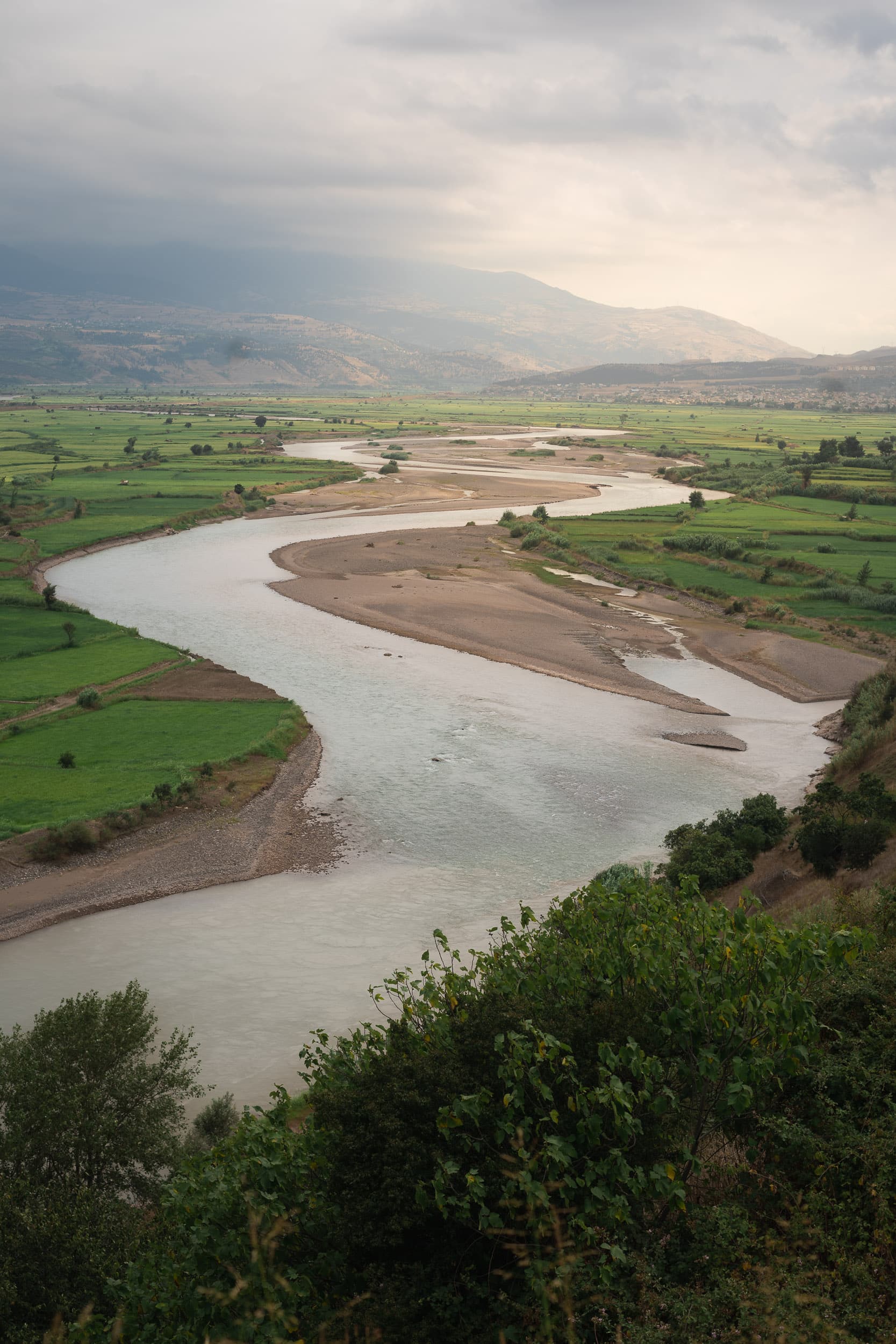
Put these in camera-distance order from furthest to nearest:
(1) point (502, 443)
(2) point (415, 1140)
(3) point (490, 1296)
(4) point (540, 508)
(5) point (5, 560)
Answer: (1) point (502, 443)
(4) point (540, 508)
(5) point (5, 560)
(2) point (415, 1140)
(3) point (490, 1296)

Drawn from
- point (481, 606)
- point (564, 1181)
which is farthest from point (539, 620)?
point (564, 1181)

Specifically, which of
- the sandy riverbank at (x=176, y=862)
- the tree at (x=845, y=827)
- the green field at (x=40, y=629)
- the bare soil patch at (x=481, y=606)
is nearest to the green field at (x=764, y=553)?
the bare soil patch at (x=481, y=606)

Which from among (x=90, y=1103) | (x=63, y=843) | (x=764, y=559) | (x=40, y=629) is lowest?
(x=63, y=843)

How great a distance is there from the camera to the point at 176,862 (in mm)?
29625

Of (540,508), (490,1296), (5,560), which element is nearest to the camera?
(490,1296)

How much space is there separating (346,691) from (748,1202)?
37.9m

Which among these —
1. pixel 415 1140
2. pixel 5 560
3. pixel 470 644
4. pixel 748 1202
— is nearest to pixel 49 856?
pixel 415 1140

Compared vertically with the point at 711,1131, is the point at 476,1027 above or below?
above

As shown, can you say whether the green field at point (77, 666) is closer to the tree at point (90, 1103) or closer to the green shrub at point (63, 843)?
the green shrub at point (63, 843)

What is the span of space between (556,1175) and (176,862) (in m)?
22.3

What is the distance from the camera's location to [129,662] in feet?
158

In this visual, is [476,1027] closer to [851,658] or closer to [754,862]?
[754,862]

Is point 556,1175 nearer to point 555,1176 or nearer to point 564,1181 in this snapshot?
point 555,1176

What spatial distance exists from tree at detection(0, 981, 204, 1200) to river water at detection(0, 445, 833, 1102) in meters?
3.94
